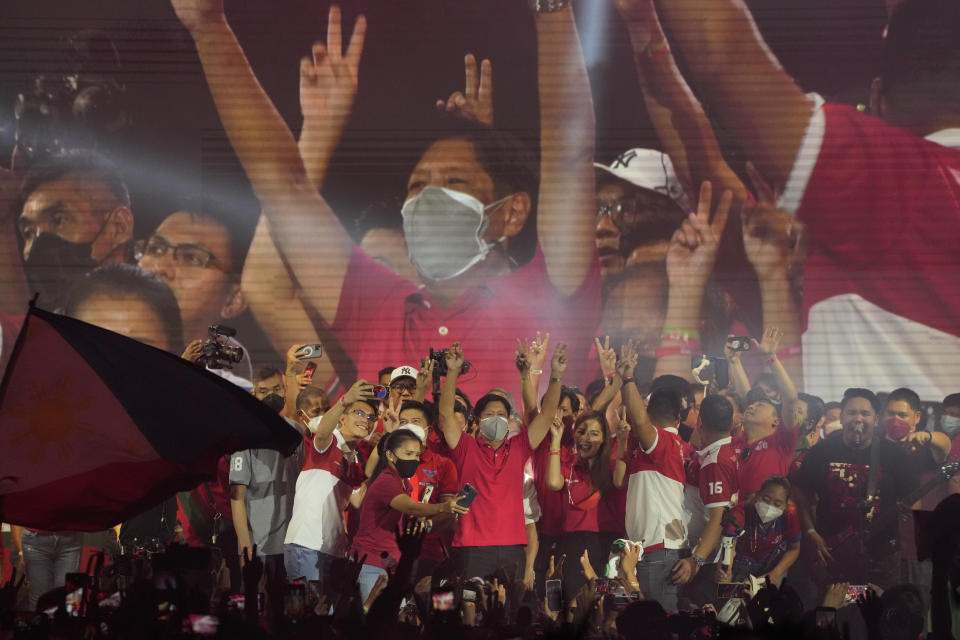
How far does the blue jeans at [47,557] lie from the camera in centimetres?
635

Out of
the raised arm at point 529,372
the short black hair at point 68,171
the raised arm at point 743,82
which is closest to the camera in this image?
the raised arm at point 529,372

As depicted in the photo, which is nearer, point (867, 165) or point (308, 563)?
point (308, 563)

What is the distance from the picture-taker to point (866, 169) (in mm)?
8852

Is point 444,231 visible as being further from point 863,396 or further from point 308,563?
point 308,563

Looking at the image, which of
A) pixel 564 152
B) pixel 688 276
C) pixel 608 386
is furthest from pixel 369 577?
pixel 564 152

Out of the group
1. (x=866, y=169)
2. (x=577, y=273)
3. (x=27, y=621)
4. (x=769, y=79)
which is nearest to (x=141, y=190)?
(x=577, y=273)

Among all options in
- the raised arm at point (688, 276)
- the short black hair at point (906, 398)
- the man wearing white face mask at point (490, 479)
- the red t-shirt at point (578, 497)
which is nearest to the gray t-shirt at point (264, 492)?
the man wearing white face mask at point (490, 479)

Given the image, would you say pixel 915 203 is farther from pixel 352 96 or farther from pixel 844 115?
pixel 352 96

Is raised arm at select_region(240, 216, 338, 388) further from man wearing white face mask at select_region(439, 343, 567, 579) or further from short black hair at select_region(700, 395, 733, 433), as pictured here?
short black hair at select_region(700, 395, 733, 433)

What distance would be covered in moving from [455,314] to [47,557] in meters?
3.37

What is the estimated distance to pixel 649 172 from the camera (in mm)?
8703

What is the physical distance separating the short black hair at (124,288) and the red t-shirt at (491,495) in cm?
352

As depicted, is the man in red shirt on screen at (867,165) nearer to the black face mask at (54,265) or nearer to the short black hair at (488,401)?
Answer: the short black hair at (488,401)

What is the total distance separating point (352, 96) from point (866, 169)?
3.85 m
